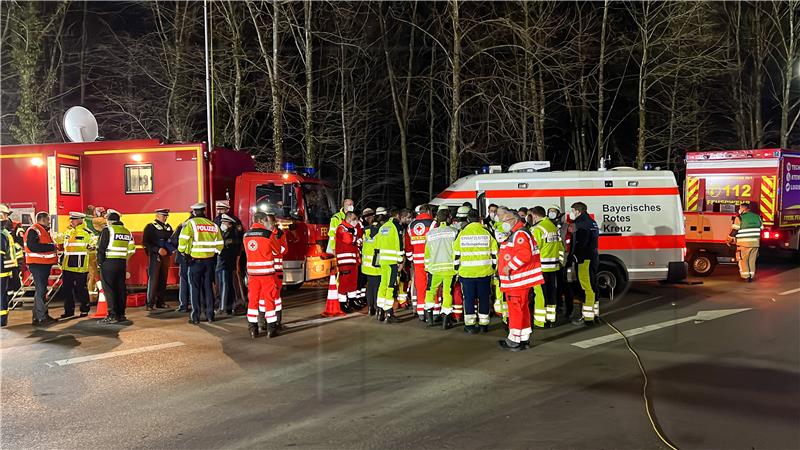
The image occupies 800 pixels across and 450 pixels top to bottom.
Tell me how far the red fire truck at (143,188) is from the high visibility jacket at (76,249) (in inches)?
45.4

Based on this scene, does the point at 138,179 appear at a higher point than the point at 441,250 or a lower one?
higher

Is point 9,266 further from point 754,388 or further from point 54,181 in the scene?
point 754,388

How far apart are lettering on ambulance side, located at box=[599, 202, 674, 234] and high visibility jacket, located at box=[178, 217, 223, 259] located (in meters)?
7.05

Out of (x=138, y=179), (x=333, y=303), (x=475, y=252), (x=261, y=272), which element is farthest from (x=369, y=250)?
(x=138, y=179)

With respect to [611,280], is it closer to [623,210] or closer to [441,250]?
[623,210]

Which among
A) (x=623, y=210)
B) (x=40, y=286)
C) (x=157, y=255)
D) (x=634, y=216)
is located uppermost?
(x=623, y=210)

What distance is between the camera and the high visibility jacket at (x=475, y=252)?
27.0 ft

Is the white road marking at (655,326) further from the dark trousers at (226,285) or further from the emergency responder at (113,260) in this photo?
the emergency responder at (113,260)

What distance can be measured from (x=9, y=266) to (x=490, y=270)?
303 inches

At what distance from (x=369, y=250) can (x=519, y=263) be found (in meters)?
3.09

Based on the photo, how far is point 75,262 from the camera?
1020 centimetres

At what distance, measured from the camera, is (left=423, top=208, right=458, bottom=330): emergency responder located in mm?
8883

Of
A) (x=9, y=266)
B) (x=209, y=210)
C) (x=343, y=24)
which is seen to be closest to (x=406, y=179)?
(x=343, y=24)

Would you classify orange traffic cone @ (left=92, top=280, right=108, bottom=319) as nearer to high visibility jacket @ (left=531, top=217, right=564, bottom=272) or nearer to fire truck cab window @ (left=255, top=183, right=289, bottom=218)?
fire truck cab window @ (left=255, top=183, right=289, bottom=218)
